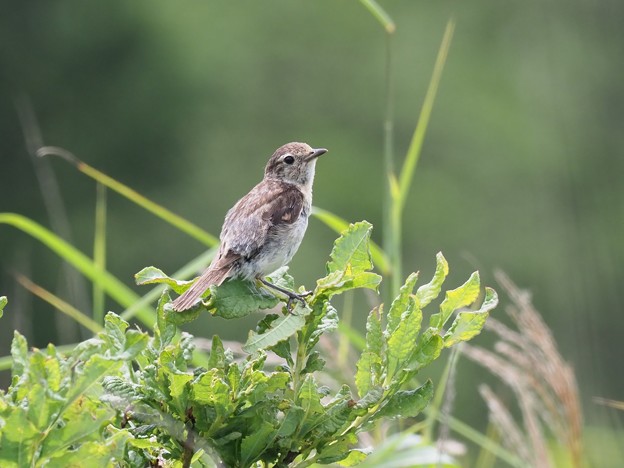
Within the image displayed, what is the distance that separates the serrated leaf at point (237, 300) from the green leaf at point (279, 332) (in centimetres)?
5

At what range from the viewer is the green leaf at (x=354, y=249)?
221cm

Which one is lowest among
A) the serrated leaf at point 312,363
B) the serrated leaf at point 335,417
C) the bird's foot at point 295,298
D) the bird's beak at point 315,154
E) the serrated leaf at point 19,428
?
the serrated leaf at point 335,417

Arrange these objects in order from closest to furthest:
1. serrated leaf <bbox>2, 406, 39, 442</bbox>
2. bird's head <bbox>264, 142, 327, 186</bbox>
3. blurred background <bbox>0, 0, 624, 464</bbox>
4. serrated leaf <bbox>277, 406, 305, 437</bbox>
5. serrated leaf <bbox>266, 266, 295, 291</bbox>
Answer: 1. serrated leaf <bbox>2, 406, 39, 442</bbox>
2. serrated leaf <bbox>277, 406, 305, 437</bbox>
3. serrated leaf <bbox>266, 266, 295, 291</bbox>
4. bird's head <bbox>264, 142, 327, 186</bbox>
5. blurred background <bbox>0, 0, 624, 464</bbox>

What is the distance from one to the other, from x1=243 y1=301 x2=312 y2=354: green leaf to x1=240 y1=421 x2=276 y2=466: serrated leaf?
154 millimetres

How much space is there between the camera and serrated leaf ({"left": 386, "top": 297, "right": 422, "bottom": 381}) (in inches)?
80.7

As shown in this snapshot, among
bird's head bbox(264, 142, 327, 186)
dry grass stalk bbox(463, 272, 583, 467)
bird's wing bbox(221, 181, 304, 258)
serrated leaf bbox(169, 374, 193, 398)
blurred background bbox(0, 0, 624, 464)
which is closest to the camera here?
serrated leaf bbox(169, 374, 193, 398)

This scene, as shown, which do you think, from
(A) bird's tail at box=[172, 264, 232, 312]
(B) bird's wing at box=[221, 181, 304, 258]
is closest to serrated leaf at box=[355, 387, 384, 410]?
(A) bird's tail at box=[172, 264, 232, 312]

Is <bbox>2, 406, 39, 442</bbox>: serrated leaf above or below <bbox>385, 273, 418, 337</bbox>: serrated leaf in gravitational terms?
below

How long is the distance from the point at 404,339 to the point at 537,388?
1.84m

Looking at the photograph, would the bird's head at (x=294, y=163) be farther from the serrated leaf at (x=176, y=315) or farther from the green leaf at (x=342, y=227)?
the serrated leaf at (x=176, y=315)

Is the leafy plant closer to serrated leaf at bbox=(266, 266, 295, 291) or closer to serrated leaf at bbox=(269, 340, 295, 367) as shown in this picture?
serrated leaf at bbox=(269, 340, 295, 367)

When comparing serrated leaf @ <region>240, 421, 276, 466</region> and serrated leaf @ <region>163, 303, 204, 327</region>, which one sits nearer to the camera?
serrated leaf @ <region>240, 421, 276, 466</region>

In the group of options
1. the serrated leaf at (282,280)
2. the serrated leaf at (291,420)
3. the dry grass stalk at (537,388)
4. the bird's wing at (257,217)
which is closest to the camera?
the serrated leaf at (291,420)

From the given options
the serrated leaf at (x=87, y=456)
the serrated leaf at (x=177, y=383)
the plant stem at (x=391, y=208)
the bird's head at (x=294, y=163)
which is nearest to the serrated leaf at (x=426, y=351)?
the serrated leaf at (x=177, y=383)
